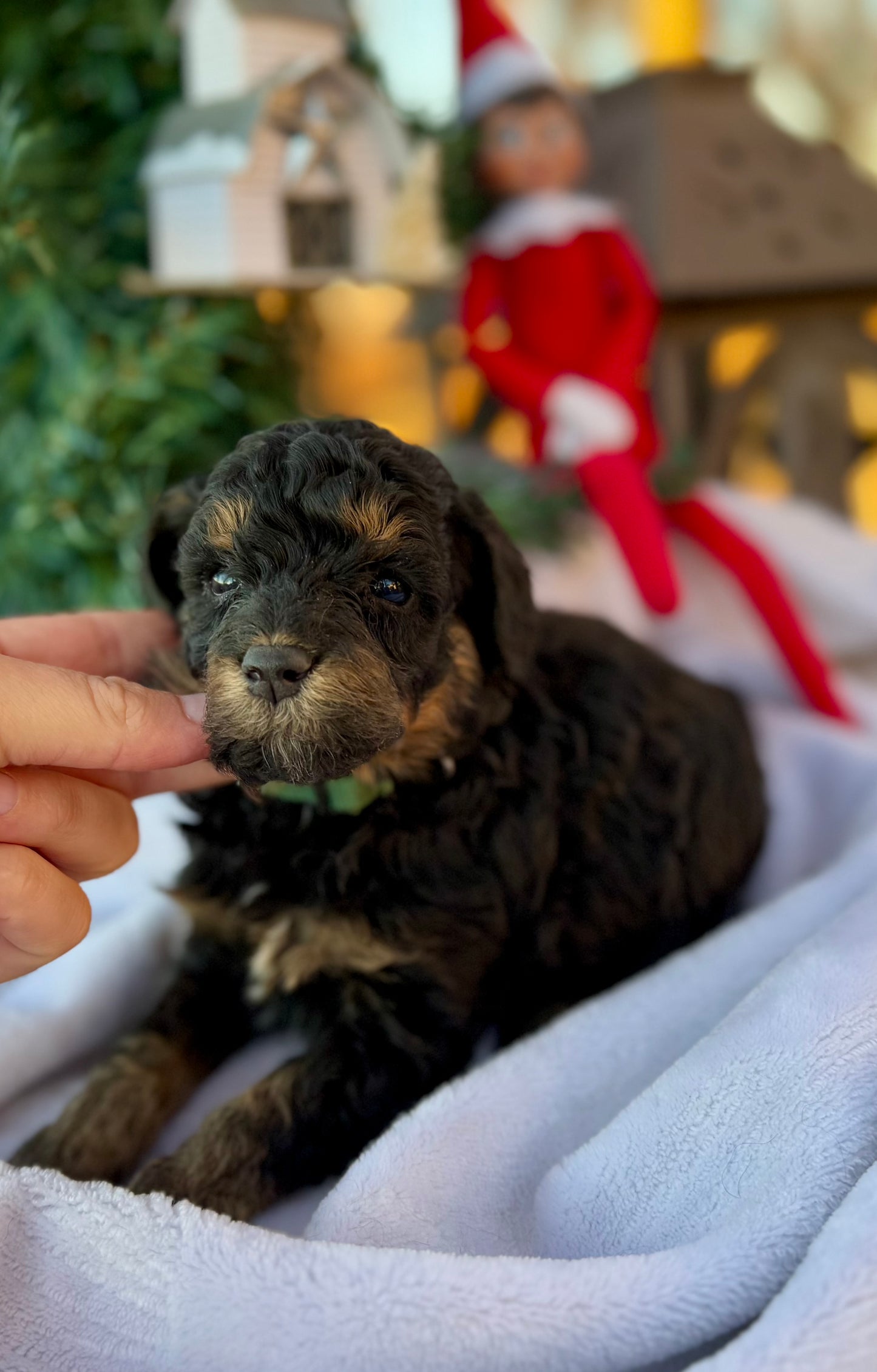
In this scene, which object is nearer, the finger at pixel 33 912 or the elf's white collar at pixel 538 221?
the finger at pixel 33 912

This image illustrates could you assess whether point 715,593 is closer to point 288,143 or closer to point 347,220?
point 347,220

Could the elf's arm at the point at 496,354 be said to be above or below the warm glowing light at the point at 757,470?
above

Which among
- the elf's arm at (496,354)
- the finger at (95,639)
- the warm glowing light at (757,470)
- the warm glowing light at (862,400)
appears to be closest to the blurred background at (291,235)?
the elf's arm at (496,354)

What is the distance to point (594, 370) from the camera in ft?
11.9

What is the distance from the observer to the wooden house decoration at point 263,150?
3035mm

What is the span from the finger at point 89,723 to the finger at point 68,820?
1.6 inches

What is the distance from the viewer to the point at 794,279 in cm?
457

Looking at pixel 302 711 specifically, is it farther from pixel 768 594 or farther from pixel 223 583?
pixel 768 594

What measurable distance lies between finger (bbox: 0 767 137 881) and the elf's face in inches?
109

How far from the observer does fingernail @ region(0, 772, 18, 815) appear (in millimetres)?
1609

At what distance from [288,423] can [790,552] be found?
2.68m

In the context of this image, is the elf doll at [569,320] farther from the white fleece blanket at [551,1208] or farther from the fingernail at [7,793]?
the fingernail at [7,793]

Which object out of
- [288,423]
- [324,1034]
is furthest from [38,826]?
[288,423]

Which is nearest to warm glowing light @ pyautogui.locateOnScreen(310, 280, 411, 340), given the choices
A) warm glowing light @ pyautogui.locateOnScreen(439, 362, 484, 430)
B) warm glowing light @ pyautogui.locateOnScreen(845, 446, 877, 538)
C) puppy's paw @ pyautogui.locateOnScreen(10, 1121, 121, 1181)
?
warm glowing light @ pyautogui.locateOnScreen(439, 362, 484, 430)
